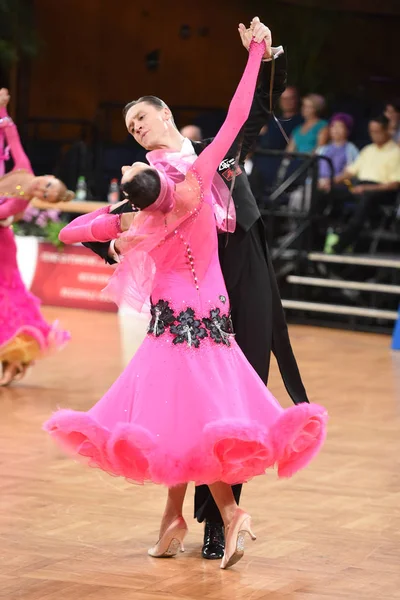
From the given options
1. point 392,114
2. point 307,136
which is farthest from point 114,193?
point 392,114

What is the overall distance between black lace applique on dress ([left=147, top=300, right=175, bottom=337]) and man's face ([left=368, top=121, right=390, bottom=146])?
680 centimetres

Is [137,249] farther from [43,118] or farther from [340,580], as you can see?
[43,118]

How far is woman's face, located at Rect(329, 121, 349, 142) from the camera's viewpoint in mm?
10312

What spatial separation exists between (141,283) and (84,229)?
0.23m

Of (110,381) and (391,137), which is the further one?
(391,137)

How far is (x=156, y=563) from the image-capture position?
11.6 ft

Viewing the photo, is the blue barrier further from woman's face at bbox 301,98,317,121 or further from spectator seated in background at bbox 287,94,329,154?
woman's face at bbox 301,98,317,121

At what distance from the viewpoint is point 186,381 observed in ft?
11.1

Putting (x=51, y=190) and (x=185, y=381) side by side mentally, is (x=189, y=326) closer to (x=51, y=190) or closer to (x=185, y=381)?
(x=185, y=381)

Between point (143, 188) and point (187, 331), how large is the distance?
0.48 meters

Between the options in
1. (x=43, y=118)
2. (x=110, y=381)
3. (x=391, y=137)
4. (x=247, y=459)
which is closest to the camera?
(x=247, y=459)

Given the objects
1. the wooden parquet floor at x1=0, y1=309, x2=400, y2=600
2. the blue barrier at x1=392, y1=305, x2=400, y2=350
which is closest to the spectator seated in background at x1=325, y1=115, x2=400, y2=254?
the blue barrier at x1=392, y1=305, x2=400, y2=350

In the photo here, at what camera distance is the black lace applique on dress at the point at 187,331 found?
3.44 metres

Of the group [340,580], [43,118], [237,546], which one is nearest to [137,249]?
[237,546]
